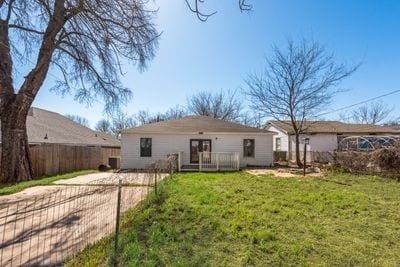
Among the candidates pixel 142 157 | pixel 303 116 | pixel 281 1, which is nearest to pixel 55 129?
pixel 142 157

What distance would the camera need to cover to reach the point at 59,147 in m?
16.9

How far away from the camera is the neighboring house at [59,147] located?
15.5 meters

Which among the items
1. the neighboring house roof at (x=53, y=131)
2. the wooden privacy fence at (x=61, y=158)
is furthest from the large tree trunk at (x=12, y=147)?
the neighboring house roof at (x=53, y=131)

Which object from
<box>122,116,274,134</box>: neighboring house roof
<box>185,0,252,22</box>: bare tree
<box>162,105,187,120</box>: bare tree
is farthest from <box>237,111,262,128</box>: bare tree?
<box>185,0,252,22</box>: bare tree

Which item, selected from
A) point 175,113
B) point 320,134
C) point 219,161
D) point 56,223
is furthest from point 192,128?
point 175,113

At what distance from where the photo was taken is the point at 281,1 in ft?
14.4

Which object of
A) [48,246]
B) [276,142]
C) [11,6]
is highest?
[11,6]

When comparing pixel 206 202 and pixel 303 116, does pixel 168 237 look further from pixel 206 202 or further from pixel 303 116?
pixel 303 116

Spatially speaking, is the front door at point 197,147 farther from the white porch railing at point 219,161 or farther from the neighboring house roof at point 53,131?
the neighboring house roof at point 53,131

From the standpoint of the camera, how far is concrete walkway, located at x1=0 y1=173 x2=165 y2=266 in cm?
411

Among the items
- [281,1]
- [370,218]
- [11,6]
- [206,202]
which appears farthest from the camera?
[11,6]

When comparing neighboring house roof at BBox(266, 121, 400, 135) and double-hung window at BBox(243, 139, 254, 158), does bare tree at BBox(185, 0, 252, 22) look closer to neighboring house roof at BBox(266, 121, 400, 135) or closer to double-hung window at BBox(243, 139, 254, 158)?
double-hung window at BBox(243, 139, 254, 158)

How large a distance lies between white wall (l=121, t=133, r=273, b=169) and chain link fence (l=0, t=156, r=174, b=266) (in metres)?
8.84

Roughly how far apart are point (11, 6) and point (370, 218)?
32.8ft
